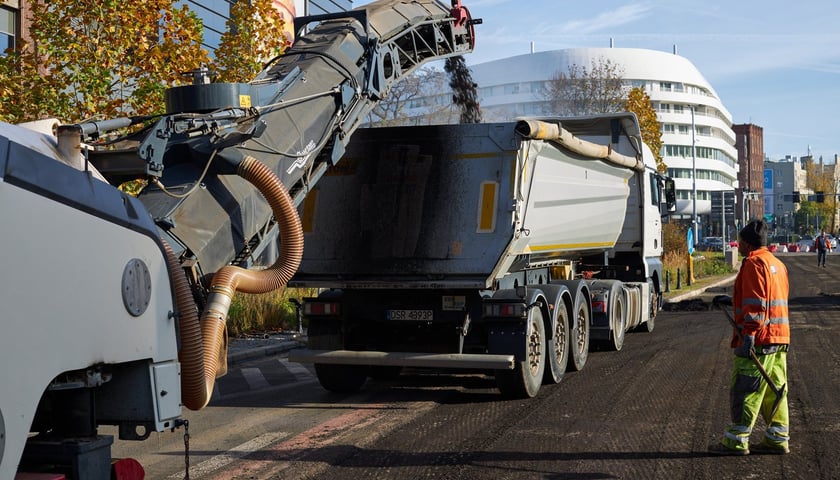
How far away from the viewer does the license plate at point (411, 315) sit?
968 cm

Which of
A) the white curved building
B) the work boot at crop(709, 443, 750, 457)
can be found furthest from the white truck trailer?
the white curved building

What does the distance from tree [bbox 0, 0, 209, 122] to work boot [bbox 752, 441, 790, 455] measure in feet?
36.4

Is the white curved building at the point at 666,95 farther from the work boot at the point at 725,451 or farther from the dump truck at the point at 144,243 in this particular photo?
the work boot at the point at 725,451

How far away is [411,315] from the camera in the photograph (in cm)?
973

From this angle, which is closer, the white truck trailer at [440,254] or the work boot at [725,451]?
the work boot at [725,451]

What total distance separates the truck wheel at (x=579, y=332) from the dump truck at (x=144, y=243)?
4218 mm

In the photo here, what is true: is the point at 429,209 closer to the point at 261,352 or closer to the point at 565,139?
the point at 565,139

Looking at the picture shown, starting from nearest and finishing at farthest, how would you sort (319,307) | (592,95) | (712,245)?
(319,307) → (592,95) → (712,245)

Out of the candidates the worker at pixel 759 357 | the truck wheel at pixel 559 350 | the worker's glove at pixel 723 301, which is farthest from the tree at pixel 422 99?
the worker at pixel 759 357

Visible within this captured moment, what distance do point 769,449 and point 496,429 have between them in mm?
2296

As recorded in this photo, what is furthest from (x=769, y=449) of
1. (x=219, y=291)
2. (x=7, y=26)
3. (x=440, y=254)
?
(x=7, y=26)

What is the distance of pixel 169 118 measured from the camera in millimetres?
6086

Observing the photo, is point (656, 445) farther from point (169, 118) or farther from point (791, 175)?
point (791, 175)

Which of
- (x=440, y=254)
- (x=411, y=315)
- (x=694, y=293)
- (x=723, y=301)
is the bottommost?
(x=694, y=293)
